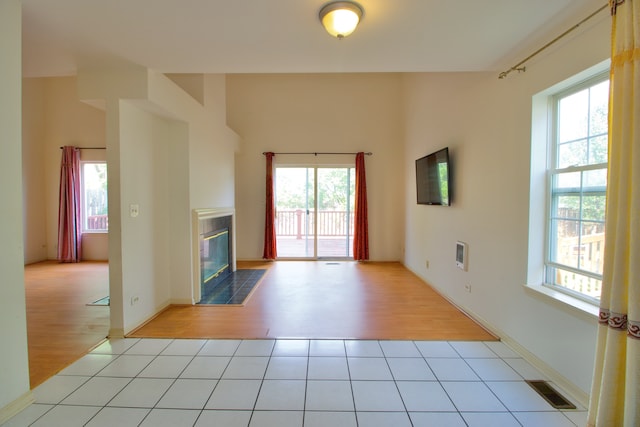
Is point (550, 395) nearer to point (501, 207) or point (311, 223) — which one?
point (501, 207)

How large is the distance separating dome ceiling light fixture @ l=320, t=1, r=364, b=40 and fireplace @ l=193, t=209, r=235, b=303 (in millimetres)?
2517

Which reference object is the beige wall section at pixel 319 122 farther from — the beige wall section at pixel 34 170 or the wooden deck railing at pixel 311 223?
the beige wall section at pixel 34 170

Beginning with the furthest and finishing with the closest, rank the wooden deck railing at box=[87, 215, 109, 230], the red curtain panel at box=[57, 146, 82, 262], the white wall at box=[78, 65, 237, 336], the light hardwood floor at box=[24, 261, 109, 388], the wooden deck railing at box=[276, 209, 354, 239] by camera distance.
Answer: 1. the wooden deck railing at box=[276, 209, 354, 239]
2. the wooden deck railing at box=[87, 215, 109, 230]
3. the red curtain panel at box=[57, 146, 82, 262]
4. the white wall at box=[78, 65, 237, 336]
5. the light hardwood floor at box=[24, 261, 109, 388]

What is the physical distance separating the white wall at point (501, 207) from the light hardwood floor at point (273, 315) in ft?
1.22

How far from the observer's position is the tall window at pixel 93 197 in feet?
19.1

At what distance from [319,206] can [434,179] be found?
267cm

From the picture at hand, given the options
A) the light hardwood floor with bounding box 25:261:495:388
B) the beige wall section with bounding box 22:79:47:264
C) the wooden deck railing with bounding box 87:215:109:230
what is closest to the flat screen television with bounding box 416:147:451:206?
the light hardwood floor with bounding box 25:261:495:388

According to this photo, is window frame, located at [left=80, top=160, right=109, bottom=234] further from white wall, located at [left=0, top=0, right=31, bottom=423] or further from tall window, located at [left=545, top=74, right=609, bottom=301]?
tall window, located at [left=545, top=74, right=609, bottom=301]

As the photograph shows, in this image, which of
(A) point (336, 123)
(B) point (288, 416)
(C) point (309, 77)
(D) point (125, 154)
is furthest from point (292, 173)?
(B) point (288, 416)

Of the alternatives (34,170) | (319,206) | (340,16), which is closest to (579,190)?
(340,16)

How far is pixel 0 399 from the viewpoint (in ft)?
5.21

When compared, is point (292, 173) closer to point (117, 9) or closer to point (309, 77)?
point (309, 77)

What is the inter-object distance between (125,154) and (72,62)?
Answer: 0.87 metres

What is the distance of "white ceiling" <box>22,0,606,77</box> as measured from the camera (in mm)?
1722
